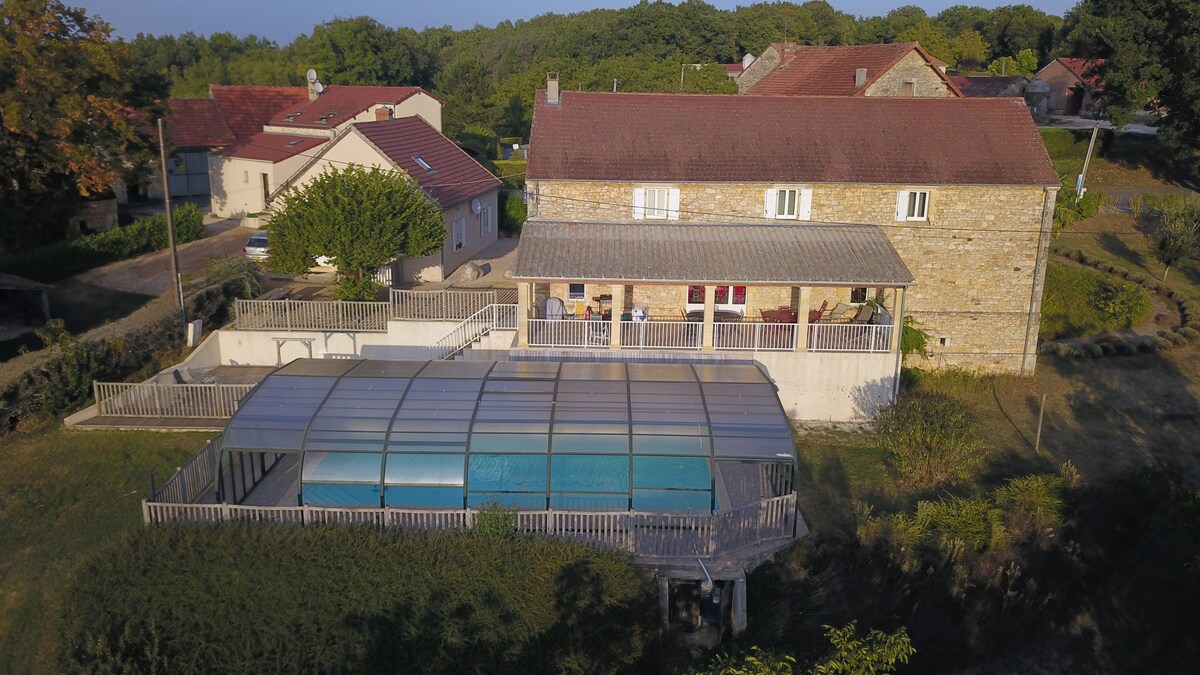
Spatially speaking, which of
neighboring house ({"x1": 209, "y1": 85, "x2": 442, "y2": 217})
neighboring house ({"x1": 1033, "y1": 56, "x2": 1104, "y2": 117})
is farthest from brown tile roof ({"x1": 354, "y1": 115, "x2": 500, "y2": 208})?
neighboring house ({"x1": 1033, "y1": 56, "x2": 1104, "y2": 117})

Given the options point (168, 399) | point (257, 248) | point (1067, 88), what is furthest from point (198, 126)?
point (1067, 88)

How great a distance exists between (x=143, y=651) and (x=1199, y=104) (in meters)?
45.2

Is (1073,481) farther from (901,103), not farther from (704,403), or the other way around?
(901,103)

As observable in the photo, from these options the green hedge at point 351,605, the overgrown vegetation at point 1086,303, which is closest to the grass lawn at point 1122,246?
the overgrown vegetation at point 1086,303

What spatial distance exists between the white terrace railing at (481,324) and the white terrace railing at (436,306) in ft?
3.86

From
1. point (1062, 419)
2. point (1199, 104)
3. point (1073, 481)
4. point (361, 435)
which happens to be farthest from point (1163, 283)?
point (361, 435)

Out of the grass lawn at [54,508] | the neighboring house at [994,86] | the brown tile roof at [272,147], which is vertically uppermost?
the neighboring house at [994,86]

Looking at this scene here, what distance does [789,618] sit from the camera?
1411 cm

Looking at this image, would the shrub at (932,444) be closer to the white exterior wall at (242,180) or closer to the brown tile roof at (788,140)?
the brown tile roof at (788,140)

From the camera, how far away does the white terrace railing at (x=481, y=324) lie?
72.9ft

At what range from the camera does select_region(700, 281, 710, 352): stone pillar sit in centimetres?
2092

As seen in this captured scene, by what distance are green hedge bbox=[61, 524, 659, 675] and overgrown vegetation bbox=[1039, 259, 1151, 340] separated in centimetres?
2184

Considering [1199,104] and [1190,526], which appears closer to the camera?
[1190,526]

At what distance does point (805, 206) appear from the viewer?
23594mm
